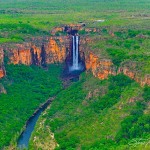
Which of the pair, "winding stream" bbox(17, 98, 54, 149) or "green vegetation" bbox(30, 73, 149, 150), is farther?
"winding stream" bbox(17, 98, 54, 149)

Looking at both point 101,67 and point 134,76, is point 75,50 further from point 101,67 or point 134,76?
point 134,76

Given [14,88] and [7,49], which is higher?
[7,49]

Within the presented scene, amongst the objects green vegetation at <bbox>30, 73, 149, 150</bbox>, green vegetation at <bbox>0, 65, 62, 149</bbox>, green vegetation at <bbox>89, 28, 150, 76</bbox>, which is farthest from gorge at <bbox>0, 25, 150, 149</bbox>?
green vegetation at <bbox>0, 65, 62, 149</bbox>

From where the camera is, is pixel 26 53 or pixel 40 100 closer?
pixel 40 100

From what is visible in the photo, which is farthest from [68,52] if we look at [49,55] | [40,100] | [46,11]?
[46,11]

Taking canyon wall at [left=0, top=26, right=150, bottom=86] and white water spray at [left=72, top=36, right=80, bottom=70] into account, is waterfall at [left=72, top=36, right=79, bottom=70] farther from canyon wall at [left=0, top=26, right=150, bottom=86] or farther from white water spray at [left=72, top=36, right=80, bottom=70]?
canyon wall at [left=0, top=26, right=150, bottom=86]

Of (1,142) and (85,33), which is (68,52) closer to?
(85,33)
